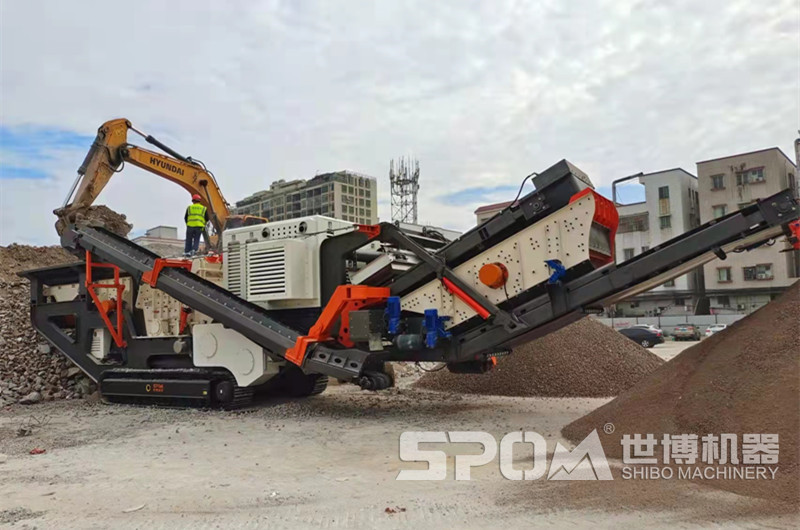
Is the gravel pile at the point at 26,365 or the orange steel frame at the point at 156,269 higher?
the orange steel frame at the point at 156,269

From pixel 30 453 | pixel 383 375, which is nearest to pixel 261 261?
pixel 383 375

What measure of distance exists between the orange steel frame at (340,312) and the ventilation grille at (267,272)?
29.4 inches

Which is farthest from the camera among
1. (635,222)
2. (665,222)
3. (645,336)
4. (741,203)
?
(635,222)

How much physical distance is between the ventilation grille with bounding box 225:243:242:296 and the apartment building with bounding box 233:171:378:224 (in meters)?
30.1

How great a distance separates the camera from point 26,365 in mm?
10406

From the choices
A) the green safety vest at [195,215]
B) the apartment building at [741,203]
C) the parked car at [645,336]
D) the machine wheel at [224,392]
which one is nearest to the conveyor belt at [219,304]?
the machine wheel at [224,392]

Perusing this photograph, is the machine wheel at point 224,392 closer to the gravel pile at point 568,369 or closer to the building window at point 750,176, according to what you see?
the gravel pile at point 568,369

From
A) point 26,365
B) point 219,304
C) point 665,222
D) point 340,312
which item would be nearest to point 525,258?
point 340,312

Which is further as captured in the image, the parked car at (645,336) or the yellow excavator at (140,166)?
the parked car at (645,336)

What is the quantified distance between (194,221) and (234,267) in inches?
118

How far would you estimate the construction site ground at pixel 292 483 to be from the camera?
405 cm

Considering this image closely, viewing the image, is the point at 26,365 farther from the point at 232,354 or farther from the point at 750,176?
the point at 750,176

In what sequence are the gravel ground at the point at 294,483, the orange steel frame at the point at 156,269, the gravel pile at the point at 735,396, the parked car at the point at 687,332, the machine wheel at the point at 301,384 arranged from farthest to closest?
1. the parked car at the point at 687,332
2. the machine wheel at the point at 301,384
3. the orange steel frame at the point at 156,269
4. the gravel pile at the point at 735,396
5. the gravel ground at the point at 294,483

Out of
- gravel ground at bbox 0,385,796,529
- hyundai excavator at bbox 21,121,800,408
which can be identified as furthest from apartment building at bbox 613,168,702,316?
hyundai excavator at bbox 21,121,800,408
